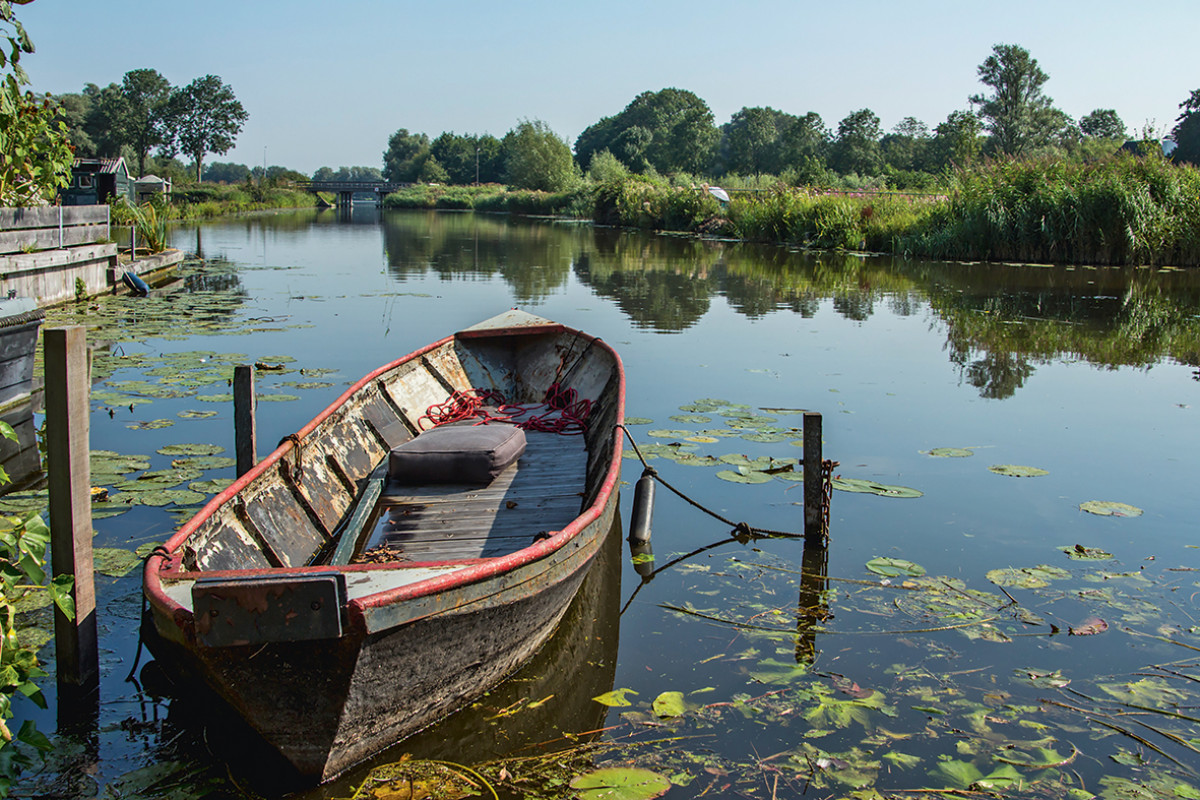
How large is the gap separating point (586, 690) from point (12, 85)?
499 cm

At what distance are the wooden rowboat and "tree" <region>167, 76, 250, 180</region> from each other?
273 ft

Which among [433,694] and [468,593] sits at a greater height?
[468,593]

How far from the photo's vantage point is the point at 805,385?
31.7ft

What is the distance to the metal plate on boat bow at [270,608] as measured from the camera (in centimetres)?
276

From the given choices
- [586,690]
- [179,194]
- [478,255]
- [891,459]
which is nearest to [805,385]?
[891,459]

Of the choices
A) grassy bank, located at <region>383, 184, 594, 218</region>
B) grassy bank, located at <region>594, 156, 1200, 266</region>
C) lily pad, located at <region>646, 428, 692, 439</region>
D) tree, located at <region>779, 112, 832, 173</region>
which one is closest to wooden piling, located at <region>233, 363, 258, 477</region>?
lily pad, located at <region>646, 428, 692, 439</region>

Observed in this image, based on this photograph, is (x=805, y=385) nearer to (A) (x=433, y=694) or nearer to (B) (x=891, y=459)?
(B) (x=891, y=459)

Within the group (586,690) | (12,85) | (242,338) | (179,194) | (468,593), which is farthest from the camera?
(179,194)

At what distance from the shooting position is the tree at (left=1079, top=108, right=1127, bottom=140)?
7594 cm

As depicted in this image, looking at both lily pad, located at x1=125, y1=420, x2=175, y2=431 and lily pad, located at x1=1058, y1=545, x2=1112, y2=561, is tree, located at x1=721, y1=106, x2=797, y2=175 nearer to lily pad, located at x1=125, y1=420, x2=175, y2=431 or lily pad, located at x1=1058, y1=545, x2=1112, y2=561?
lily pad, located at x1=125, y1=420, x2=175, y2=431

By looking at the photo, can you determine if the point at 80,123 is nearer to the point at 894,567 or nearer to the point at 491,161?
the point at 491,161

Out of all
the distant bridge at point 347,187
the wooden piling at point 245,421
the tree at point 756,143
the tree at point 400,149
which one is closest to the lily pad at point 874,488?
the wooden piling at point 245,421

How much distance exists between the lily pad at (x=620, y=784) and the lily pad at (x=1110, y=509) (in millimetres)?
4127

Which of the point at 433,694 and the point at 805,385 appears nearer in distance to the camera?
the point at 433,694
